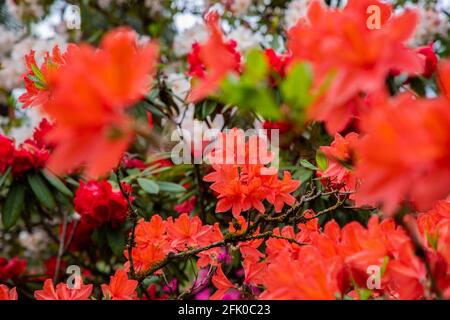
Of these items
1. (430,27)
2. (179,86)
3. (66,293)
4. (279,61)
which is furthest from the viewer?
(430,27)

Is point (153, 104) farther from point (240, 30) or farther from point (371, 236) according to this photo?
point (371, 236)

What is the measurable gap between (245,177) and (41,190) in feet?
2.46

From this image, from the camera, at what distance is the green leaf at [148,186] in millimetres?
1310

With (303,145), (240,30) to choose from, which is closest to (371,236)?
(303,145)

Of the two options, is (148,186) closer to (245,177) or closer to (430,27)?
(245,177)

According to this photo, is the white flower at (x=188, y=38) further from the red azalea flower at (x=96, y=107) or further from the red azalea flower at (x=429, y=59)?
the red azalea flower at (x=96, y=107)

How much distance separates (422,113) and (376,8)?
25cm

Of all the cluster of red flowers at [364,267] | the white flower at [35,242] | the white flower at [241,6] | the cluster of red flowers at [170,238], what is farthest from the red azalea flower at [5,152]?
the white flower at [241,6]

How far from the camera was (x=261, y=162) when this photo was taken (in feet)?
2.78

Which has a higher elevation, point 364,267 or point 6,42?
point 6,42

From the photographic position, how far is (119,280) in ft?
2.53

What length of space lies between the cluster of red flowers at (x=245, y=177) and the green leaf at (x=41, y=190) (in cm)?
68

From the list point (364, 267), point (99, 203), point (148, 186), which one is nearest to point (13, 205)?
point (99, 203)
